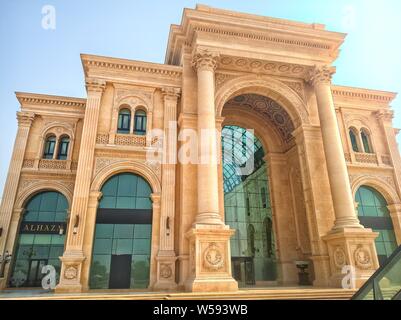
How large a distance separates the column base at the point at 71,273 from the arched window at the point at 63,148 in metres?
8.84

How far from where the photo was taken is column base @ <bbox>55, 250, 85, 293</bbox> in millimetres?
13617

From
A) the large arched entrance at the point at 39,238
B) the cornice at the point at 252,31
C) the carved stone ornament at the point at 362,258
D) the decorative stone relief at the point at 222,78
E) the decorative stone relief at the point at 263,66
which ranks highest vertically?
the cornice at the point at 252,31

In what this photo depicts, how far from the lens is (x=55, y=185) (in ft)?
65.1

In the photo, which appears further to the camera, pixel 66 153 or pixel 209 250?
pixel 66 153

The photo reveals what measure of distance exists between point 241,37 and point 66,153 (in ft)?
47.9

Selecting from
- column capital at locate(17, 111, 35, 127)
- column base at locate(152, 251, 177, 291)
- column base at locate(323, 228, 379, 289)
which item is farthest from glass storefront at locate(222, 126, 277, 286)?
column capital at locate(17, 111, 35, 127)

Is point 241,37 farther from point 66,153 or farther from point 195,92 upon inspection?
point 66,153

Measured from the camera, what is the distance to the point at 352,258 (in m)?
14.1

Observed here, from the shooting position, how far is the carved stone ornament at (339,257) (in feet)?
47.3

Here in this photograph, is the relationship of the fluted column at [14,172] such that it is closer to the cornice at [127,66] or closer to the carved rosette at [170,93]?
the cornice at [127,66]

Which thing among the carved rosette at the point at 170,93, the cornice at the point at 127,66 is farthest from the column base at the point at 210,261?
the cornice at the point at 127,66

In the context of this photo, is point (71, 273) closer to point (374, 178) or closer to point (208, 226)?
point (208, 226)

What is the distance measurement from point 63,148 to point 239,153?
15391 millimetres
